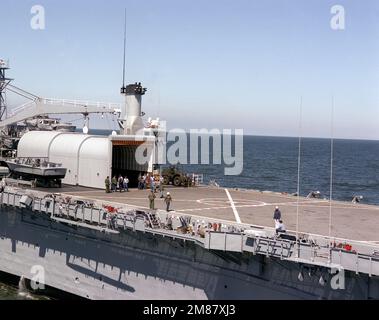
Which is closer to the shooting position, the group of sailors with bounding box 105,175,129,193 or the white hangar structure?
the group of sailors with bounding box 105,175,129,193

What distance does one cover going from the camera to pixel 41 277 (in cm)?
2622

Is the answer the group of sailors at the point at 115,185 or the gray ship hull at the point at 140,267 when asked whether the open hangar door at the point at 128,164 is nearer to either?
the group of sailors at the point at 115,185

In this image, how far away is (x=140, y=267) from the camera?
21.8m

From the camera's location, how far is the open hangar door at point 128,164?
35897mm

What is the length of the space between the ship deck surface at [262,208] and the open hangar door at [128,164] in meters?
2.30

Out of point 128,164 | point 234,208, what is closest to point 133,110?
point 128,164

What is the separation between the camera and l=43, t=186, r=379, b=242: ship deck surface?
75.8 feet

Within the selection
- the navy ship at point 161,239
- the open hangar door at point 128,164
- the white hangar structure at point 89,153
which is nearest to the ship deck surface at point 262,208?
the navy ship at point 161,239

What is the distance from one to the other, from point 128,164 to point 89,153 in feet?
14.0

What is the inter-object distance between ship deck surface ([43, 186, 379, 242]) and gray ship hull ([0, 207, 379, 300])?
3.17 meters

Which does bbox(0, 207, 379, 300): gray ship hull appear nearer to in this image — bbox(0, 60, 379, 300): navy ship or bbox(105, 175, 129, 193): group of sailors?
bbox(0, 60, 379, 300): navy ship

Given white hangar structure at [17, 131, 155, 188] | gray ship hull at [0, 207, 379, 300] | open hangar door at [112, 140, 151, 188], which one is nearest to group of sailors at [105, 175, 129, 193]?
white hangar structure at [17, 131, 155, 188]

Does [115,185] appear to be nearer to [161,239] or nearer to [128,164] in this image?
[128,164]
